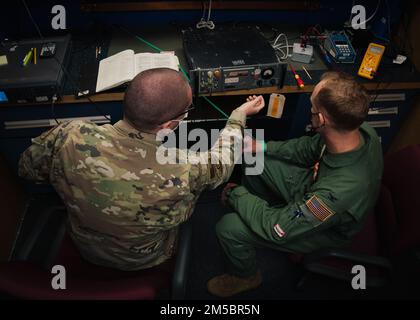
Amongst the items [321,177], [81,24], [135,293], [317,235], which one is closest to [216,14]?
[81,24]

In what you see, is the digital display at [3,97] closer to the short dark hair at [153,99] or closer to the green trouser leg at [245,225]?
the short dark hair at [153,99]

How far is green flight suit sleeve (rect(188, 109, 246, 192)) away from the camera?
1156mm

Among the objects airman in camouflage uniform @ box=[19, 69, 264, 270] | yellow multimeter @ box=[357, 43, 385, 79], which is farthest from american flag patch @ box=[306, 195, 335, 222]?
yellow multimeter @ box=[357, 43, 385, 79]

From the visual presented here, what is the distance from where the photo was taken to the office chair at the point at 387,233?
1249 mm

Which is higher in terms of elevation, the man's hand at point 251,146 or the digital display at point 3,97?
the digital display at point 3,97

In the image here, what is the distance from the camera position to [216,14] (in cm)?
201

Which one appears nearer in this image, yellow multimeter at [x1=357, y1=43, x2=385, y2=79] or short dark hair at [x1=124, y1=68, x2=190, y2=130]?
short dark hair at [x1=124, y1=68, x2=190, y2=130]

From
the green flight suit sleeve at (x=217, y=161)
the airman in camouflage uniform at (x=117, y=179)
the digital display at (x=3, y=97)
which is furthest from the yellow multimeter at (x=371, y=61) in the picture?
the digital display at (x=3, y=97)

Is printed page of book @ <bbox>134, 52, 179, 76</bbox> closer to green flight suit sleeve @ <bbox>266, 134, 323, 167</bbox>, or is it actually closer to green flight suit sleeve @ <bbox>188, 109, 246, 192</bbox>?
green flight suit sleeve @ <bbox>188, 109, 246, 192</bbox>

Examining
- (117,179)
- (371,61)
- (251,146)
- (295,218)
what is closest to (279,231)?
(295,218)

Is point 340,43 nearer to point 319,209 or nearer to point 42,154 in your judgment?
point 319,209

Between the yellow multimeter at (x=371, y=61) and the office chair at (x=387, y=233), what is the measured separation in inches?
20.2

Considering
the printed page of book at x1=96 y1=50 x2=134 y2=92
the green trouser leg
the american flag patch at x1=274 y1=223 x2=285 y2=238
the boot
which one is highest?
the printed page of book at x1=96 y1=50 x2=134 y2=92

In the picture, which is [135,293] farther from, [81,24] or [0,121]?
[81,24]
